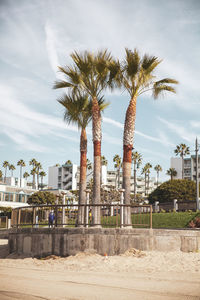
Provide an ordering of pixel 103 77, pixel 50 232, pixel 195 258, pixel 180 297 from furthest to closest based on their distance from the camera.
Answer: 1. pixel 103 77
2. pixel 50 232
3. pixel 195 258
4. pixel 180 297

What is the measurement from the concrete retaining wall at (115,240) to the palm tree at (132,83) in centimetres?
412

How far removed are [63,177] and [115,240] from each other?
114 metres

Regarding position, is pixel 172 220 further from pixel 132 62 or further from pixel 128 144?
pixel 132 62

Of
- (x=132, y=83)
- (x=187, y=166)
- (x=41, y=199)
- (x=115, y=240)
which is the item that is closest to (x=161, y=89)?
(x=132, y=83)

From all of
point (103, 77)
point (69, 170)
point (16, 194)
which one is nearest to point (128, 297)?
point (103, 77)

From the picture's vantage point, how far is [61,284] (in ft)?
28.2

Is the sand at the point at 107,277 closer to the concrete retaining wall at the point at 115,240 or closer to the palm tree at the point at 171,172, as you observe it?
the concrete retaining wall at the point at 115,240

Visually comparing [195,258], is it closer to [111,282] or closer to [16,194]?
[111,282]

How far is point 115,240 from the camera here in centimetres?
1379

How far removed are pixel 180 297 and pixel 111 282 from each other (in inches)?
86.7

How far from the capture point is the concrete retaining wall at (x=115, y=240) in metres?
13.7

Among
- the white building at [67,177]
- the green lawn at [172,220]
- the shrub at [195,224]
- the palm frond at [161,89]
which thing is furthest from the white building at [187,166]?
the palm frond at [161,89]

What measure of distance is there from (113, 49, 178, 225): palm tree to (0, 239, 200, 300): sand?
18.2 feet

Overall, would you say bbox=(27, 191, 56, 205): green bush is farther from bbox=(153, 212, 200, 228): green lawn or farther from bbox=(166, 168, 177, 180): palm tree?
bbox=(166, 168, 177, 180): palm tree
